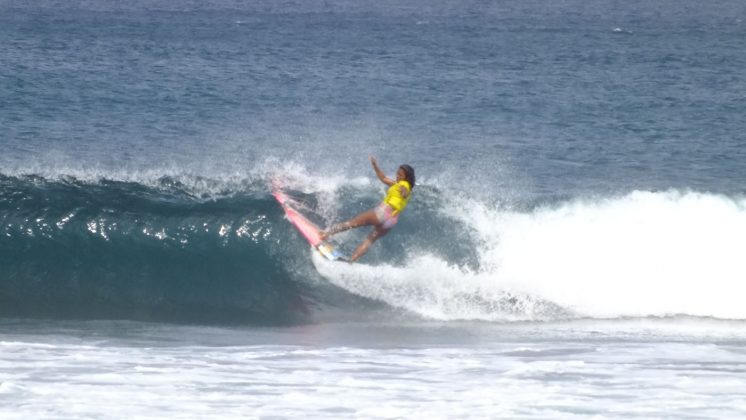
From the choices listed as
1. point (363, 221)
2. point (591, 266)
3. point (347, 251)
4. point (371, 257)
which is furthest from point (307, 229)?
point (591, 266)

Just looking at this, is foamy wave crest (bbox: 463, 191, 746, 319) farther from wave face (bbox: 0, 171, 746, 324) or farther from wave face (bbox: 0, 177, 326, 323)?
wave face (bbox: 0, 177, 326, 323)

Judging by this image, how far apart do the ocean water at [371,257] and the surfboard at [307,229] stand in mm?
Answer: 246

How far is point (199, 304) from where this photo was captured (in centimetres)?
1432

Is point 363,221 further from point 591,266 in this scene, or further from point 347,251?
point 591,266

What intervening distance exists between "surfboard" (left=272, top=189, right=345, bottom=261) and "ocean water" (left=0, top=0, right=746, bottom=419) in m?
0.25

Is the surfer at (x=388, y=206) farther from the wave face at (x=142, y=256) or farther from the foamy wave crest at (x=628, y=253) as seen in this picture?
the foamy wave crest at (x=628, y=253)

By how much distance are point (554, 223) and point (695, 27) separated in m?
44.6

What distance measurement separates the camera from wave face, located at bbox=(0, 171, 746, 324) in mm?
14062

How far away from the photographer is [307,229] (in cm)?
1470

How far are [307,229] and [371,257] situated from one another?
957 mm

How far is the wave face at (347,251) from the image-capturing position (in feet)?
46.1

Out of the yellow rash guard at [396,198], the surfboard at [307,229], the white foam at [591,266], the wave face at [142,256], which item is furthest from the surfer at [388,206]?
the wave face at [142,256]

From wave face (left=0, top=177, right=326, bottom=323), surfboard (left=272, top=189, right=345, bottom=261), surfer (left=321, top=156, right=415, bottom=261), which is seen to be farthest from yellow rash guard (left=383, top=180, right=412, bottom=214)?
wave face (left=0, top=177, right=326, bottom=323)

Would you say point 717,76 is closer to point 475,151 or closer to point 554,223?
point 475,151
